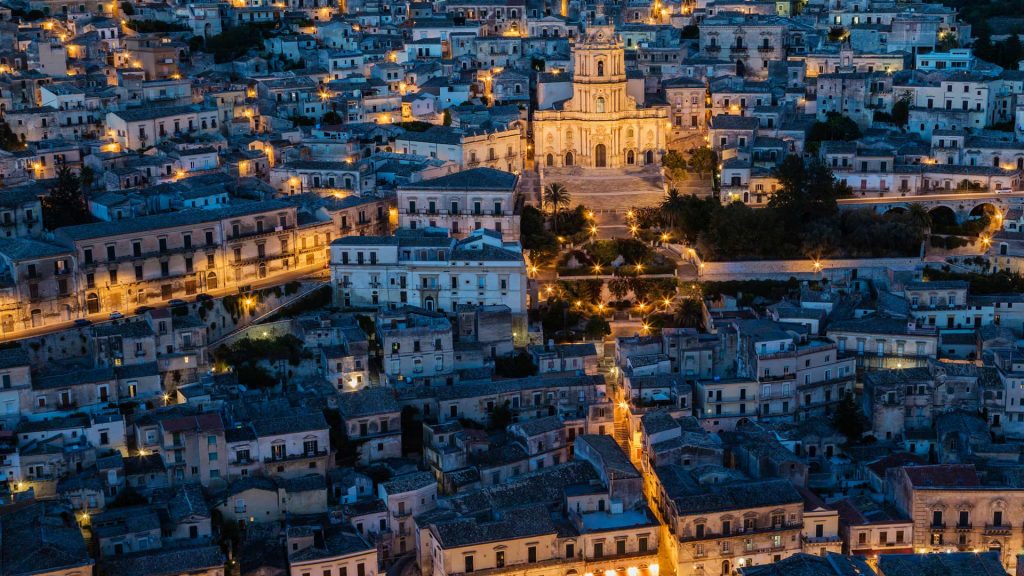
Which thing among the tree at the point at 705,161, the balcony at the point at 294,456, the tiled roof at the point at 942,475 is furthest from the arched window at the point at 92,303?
the tiled roof at the point at 942,475

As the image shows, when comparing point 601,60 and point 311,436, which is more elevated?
point 601,60

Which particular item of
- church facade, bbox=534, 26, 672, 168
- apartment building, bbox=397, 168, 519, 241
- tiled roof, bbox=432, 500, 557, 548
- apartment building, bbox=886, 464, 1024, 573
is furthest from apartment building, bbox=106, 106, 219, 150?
apartment building, bbox=886, 464, 1024, 573

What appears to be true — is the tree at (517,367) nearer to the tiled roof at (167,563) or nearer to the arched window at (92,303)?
the arched window at (92,303)

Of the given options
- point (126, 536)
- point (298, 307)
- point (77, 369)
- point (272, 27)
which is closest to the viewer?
point (126, 536)

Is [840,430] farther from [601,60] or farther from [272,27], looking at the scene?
[272,27]

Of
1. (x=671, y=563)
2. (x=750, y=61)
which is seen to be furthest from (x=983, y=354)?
(x=750, y=61)

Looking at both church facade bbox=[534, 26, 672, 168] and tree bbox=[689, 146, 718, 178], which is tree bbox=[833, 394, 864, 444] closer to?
tree bbox=[689, 146, 718, 178]
